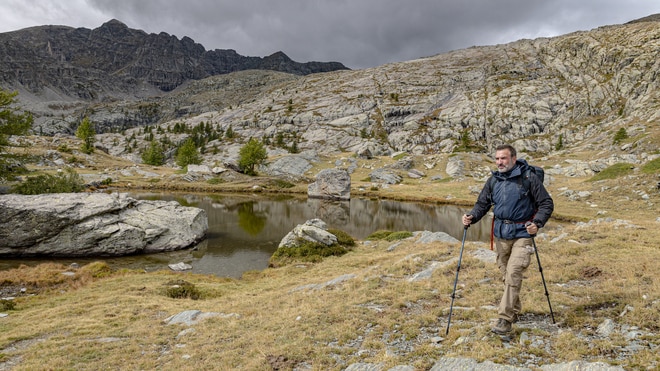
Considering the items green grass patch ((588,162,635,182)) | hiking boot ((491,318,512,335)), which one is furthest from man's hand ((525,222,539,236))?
green grass patch ((588,162,635,182))

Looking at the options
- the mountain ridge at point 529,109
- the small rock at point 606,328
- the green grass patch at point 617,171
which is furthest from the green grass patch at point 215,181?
the small rock at point 606,328

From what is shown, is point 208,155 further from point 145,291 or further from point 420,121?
point 145,291

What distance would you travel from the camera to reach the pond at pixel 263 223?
32.3m

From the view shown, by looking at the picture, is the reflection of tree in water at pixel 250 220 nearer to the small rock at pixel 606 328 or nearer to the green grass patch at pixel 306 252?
the green grass patch at pixel 306 252

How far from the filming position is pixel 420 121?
585 ft

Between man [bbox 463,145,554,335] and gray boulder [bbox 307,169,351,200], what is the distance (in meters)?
69.8

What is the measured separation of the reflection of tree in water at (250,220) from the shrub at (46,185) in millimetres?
23433

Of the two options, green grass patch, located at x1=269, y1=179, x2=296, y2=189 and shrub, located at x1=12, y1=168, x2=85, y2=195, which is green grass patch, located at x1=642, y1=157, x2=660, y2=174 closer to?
green grass patch, located at x1=269, y1=179, x2=296, y2=189

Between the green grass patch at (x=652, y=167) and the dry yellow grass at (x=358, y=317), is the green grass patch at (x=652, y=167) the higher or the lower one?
the higher one

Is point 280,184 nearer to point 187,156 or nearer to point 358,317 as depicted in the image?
point 187,156

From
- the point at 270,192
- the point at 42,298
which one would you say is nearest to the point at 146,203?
the point at 42,298

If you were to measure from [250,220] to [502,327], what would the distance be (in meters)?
47.3

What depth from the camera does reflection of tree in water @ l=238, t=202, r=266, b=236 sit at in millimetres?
46250

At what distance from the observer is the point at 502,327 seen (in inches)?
339
